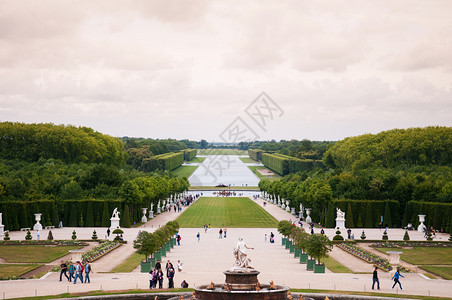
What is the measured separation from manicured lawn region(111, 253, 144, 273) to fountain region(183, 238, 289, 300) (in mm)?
10999

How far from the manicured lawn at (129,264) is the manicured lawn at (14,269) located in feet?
16.9

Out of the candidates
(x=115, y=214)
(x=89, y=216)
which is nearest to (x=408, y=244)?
(x=115, y=214)

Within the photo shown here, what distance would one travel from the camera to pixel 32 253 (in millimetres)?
42844

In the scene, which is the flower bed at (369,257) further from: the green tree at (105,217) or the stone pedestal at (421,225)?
the green tree at (105,217)

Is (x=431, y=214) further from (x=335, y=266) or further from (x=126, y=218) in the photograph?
(x=126, y=218)

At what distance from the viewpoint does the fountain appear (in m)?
24.6

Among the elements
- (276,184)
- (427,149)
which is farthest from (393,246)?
(427,149)

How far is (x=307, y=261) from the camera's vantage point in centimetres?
3734

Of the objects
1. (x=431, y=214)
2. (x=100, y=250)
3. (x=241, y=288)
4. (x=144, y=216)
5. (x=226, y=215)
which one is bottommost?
(x=100, y=250)

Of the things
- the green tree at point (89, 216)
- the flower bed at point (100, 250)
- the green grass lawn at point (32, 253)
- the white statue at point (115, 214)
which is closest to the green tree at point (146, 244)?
the flower bed at point (100, 250)

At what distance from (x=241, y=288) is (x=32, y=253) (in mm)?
22826

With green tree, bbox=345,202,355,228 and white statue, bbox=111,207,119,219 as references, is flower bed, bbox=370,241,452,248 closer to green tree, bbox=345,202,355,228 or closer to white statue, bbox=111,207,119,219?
green tree, bbox=345,202,355,228

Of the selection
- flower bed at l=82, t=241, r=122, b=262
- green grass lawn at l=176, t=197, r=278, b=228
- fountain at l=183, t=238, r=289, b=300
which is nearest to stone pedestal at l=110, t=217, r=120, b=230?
green grass lawn at l=176, t=197, r=278, b=228

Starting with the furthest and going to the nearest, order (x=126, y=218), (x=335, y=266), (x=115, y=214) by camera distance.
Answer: (x=126, y=218) → (x=115, y=214) → (x=335, y=266)
